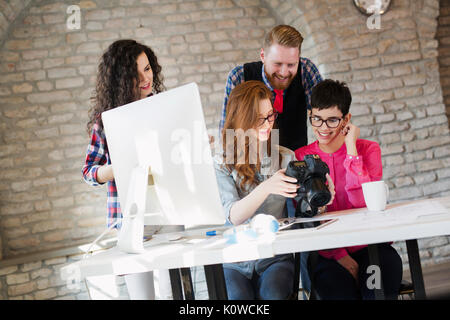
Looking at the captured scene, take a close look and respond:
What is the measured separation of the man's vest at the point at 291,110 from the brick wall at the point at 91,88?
133cm

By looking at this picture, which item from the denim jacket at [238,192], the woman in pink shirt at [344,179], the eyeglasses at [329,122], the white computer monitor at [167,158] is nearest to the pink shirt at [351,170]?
the woman in pink shirt at [344,179]

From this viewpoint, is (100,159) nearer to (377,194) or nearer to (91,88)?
(377,194)

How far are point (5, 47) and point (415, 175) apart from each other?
3776mm

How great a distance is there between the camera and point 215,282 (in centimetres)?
116

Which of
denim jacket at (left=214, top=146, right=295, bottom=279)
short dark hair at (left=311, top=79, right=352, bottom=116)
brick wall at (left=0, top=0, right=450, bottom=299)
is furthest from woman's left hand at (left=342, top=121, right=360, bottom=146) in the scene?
brick wall at (left=0, top=0, right=450, bottom=299)

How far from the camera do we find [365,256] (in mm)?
1567

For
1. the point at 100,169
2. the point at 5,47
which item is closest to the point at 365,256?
the point at 100,169

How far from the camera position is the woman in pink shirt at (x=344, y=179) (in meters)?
1.50

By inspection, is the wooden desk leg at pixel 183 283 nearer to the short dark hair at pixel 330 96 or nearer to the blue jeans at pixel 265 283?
the blue jeans at pixel 265 283

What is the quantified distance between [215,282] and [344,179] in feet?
3.08

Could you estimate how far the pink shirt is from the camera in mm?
1779

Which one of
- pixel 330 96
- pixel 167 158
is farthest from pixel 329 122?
pixel 167 158

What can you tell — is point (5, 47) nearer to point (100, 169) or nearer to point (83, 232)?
point (83, 232)
